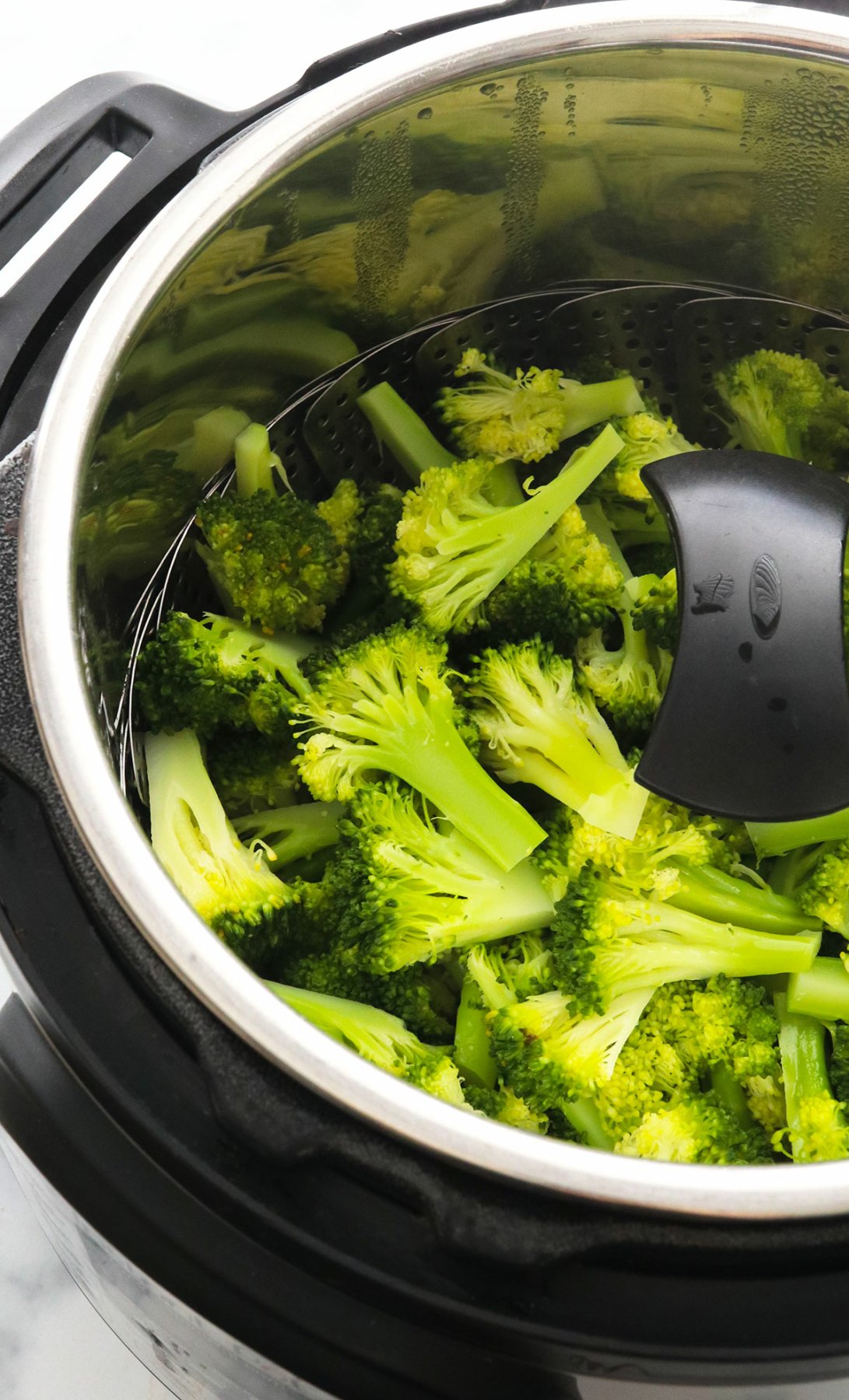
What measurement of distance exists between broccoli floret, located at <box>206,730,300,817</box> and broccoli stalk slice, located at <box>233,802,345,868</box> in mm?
23

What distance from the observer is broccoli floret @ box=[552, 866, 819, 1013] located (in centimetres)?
104

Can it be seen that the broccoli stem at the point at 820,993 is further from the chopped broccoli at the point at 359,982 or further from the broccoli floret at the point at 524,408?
the broccoli floret at the point at 524,408

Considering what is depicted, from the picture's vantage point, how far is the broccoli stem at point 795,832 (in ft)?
3.70

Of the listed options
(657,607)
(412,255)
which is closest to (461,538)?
(657,607)

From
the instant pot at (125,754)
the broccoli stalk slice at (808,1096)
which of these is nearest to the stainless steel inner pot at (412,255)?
the instant pot at (125,754)

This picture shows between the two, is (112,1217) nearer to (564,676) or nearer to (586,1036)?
(586,1036)

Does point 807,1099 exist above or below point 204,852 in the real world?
below

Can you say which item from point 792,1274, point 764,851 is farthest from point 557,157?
point 792,1274

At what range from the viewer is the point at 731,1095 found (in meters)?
1.08

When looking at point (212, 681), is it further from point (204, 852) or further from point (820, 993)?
point (820, 993)

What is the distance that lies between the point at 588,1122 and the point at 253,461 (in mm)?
741

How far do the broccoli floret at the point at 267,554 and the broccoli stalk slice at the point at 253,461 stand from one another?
2 cm

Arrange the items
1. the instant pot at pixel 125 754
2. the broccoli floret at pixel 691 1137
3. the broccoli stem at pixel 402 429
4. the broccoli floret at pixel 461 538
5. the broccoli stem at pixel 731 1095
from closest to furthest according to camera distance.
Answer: the instant pot at pixel 125 754 → the broccoli floret at pixel 691 1137 → the broccoli stem at pixel 731 1095 → the broccoli floret at pixel 461 538 → the broccoli stem at pixel 402 429

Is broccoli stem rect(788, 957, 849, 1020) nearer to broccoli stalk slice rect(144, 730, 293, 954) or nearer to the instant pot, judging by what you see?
the instant pot
